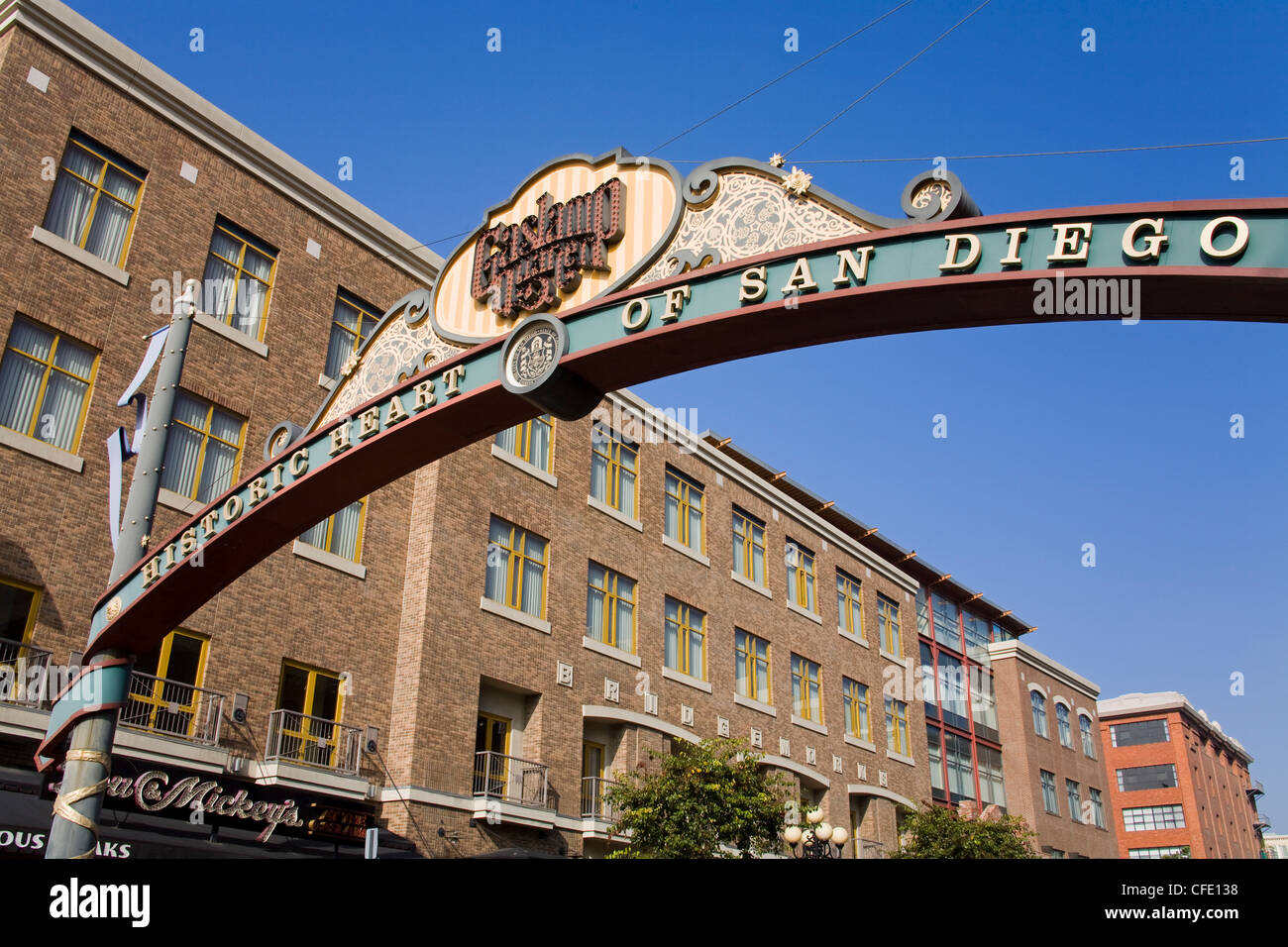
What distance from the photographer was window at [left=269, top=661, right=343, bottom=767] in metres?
19.5

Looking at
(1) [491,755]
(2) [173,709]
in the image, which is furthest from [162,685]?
(1) [491,755]

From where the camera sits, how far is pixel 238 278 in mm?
21266

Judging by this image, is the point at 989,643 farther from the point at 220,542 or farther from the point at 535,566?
the point at 220,542

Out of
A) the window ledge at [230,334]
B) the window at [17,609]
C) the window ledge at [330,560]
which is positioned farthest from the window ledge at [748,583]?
the window at [17,609]

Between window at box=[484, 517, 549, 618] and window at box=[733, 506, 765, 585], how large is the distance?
9.03 metres

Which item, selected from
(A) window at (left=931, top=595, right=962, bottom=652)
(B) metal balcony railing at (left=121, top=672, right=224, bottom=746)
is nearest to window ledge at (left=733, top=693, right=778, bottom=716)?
(B) metal balcony railing at (left=121, top=672, right=224, bottom=746)

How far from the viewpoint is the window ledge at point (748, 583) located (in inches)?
1292

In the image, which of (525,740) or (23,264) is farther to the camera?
(525,740)

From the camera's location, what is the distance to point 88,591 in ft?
56.7

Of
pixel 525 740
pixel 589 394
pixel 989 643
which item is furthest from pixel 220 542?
pixel 989 643

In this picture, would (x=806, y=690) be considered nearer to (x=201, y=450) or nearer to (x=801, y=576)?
(x=801, y=576)

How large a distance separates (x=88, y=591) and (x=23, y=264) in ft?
17.5

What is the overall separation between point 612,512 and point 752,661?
721 cm

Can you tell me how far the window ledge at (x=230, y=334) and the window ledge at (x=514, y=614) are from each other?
22.9ft
